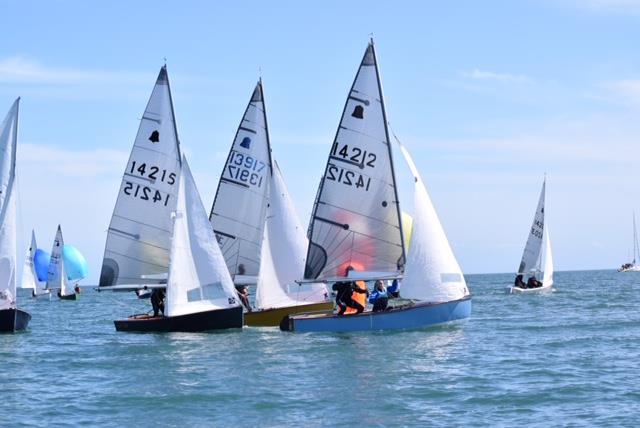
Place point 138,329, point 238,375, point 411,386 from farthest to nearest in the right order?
point 138,329
point 238,375
point 411,386

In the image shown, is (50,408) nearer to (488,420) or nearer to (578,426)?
(488,420)

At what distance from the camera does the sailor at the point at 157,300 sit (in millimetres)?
34156

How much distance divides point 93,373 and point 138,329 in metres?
7.77

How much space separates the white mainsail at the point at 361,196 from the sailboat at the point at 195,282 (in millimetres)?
2916

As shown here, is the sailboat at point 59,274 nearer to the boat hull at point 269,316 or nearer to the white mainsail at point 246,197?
the white mainsail at point 246,197

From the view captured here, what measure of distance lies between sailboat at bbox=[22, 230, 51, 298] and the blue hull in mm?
60275

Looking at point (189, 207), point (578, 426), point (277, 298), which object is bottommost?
point (578, 426)

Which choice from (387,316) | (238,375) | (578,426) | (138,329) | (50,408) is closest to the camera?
(578,426)

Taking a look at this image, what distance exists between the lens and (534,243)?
67.8 metres

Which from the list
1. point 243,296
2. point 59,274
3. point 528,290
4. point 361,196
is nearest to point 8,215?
point 243,296

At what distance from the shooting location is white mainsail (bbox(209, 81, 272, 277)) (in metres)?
36.3

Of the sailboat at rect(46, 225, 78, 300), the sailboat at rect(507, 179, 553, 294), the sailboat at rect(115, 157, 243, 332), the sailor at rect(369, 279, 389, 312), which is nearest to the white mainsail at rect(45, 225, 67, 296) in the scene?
the sailboat at rect(46, 225, 78, 300)

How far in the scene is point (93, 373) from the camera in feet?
81.9

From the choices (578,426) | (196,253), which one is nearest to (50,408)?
(578,426)
